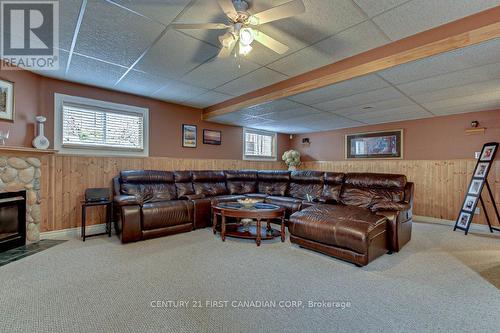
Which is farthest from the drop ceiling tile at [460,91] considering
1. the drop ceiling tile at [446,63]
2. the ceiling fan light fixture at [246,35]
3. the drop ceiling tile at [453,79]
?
the ceiling fan light fixture at [246,35]

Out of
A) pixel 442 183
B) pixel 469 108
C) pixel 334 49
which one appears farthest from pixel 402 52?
pixel 442 183

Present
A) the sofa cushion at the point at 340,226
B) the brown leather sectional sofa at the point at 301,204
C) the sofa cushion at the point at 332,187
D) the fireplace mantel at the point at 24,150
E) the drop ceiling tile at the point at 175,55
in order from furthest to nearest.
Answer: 1. the sofa cushion at the point at 332,187
2. the fireplace mantel at the point at 24,150
3. the brown leather sectional sofa at the point at 301,204
4. the sofa cushion at the point at 340,226
5. the drop ceiling tile at the point at 175,55

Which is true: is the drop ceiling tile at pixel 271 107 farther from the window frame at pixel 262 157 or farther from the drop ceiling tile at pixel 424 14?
the drop ceiling tile at pixel 424 14

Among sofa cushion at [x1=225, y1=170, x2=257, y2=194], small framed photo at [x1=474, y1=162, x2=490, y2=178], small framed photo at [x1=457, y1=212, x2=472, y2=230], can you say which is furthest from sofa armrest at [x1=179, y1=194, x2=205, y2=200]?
small framed photo at [x1=474, y1=162, x2=490, y2=178]

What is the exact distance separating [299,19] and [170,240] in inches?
130

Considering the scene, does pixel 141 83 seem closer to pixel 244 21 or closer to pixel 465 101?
pixel 244 21

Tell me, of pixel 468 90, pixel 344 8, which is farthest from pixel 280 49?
pixel 468 90

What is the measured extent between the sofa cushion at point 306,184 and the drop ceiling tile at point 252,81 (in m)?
2.15

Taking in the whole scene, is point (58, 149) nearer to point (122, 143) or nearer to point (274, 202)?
point (122, 143)

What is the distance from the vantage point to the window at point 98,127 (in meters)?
3.86

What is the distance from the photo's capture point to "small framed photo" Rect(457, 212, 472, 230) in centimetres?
415

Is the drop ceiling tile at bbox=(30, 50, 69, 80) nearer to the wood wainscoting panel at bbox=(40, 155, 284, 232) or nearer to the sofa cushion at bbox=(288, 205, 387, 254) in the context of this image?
the wood wainscoting panel at bbox=(40, 155, 284, 232)

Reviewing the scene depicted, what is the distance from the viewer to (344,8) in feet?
6.55

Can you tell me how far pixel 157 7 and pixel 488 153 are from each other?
5.76 m
